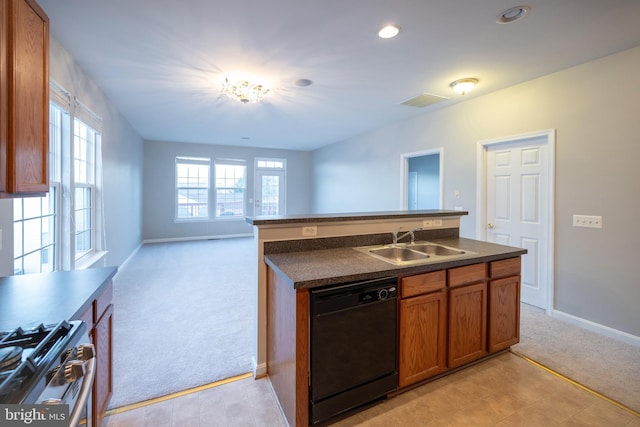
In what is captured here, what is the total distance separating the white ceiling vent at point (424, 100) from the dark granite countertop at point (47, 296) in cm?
380

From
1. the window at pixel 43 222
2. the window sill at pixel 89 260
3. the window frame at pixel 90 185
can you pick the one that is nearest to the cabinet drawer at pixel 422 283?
the window at pixel 43 222

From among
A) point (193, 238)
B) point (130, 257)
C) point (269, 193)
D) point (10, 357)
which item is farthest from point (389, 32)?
point (193, 238)

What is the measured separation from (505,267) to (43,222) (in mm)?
3857

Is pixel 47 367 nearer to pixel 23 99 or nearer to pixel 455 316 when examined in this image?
pixel 23 99

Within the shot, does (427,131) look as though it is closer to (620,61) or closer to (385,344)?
(620,61)

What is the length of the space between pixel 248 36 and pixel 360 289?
7.24 feet

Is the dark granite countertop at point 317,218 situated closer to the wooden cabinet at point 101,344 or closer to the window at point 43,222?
the wooden cabinet at point 101,344

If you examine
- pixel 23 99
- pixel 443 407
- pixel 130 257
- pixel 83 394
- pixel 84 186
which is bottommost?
pixel 443 407

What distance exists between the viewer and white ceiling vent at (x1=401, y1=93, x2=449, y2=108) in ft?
12.1

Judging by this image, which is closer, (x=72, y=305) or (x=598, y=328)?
(x=72, y=305)

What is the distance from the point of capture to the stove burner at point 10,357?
2.46 feet

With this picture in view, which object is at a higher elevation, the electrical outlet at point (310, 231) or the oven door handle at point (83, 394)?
the electrical outlet at point (310, 231)

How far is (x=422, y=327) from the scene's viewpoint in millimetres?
1823
